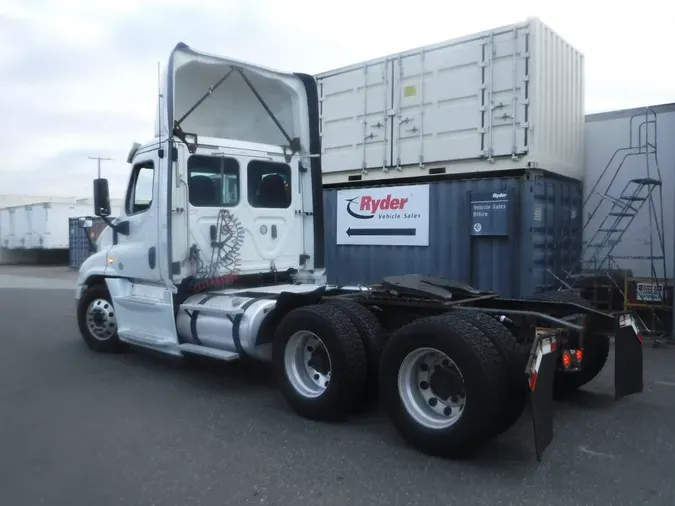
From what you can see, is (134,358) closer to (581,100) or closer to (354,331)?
(354,331)

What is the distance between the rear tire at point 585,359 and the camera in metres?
5.68

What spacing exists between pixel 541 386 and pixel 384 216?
7.18m

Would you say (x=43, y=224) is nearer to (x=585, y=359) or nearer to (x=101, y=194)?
(x=101, y=194)

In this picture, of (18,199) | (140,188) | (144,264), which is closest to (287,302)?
(144,264)

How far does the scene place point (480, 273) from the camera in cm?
1017

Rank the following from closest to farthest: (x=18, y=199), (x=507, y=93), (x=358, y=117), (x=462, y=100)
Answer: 1. (x=507, y=93)
2. (x=462, y=100)
3. (x=358, y=117)
4. (x=18, y=199)

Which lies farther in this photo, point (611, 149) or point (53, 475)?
point (611, 149)

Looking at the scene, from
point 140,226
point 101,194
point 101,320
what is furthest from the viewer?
point 101,320

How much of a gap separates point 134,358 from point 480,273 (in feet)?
17.6

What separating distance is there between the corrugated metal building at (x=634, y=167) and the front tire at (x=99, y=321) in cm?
772

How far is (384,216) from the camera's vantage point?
36.9 ft

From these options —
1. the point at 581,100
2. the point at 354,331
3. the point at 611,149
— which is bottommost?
the point at 354,331

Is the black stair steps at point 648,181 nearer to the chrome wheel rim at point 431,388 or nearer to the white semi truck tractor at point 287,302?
the white semi truck tractor at point 287,302

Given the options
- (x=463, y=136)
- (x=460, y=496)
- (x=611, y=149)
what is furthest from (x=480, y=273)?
(x=460, y=496)
